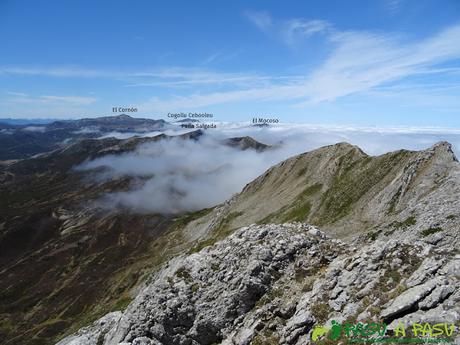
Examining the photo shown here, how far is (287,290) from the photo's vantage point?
3191cm

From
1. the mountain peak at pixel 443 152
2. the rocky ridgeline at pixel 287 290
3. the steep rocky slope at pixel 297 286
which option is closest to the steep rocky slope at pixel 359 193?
the mountain peak at pixel 443 152

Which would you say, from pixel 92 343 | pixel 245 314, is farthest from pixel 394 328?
pixel 92 343

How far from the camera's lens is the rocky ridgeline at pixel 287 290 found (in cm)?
2234

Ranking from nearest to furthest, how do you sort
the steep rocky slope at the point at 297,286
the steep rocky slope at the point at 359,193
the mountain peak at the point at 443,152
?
the steep rocky slope at the point at 297,286 → the steep rocky slope at the point at 359,193 → the mountain peak at the point at 443,152

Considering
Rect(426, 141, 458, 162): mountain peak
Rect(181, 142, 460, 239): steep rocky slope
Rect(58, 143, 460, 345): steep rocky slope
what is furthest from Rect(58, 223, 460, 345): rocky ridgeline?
Rect(426, 141, 458, 162): mountain peak

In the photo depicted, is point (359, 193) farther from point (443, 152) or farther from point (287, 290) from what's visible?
point (287, 290)

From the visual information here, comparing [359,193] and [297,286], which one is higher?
[297,286]

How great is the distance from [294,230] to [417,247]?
14.1 m

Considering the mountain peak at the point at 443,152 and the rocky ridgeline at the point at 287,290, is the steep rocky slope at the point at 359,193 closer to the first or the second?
the mountain peak at the point at 443,152

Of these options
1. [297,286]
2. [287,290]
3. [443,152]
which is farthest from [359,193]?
[287,290]

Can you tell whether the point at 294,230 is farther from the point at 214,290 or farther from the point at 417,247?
the point at 417,247

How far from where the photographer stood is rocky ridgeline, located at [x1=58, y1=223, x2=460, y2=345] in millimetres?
22344

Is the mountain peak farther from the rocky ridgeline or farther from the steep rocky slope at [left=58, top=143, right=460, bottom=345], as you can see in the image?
the rocky ridgeline

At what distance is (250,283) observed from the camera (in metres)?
33.4
